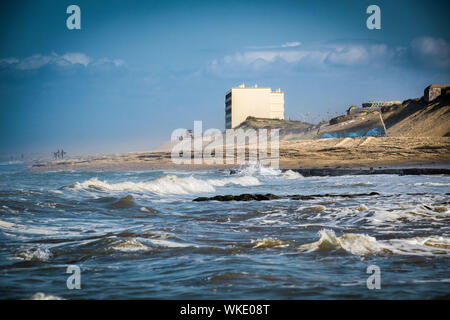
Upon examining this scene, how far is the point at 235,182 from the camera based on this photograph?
26.9m

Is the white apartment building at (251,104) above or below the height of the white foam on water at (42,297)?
above

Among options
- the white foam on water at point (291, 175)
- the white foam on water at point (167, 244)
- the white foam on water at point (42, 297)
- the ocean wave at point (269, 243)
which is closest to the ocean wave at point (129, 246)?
the white foam on water at point (167, 244)

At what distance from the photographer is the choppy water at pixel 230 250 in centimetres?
535

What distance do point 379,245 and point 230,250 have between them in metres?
2.25

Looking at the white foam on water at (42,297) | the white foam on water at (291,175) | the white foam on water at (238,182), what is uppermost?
the white foam on water at (42,297)

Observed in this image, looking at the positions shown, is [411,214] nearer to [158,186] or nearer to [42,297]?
[42,297]

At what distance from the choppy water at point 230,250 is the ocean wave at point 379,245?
0.05 feet

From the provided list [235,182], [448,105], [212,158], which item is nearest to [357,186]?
[235,182]

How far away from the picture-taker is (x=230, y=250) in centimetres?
746

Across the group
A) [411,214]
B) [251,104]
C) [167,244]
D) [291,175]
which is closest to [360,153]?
[291,175]

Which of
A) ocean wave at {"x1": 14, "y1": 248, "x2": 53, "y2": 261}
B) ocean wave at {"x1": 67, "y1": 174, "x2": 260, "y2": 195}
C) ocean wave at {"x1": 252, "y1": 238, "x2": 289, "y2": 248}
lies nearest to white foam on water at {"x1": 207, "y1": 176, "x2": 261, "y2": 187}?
ocean wave at {"x1": 67, "y1": 174, "x2": 260, "y2": 195}

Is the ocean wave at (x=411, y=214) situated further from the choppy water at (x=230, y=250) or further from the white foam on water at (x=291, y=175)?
the white foam on water at (x=291, y=175)
